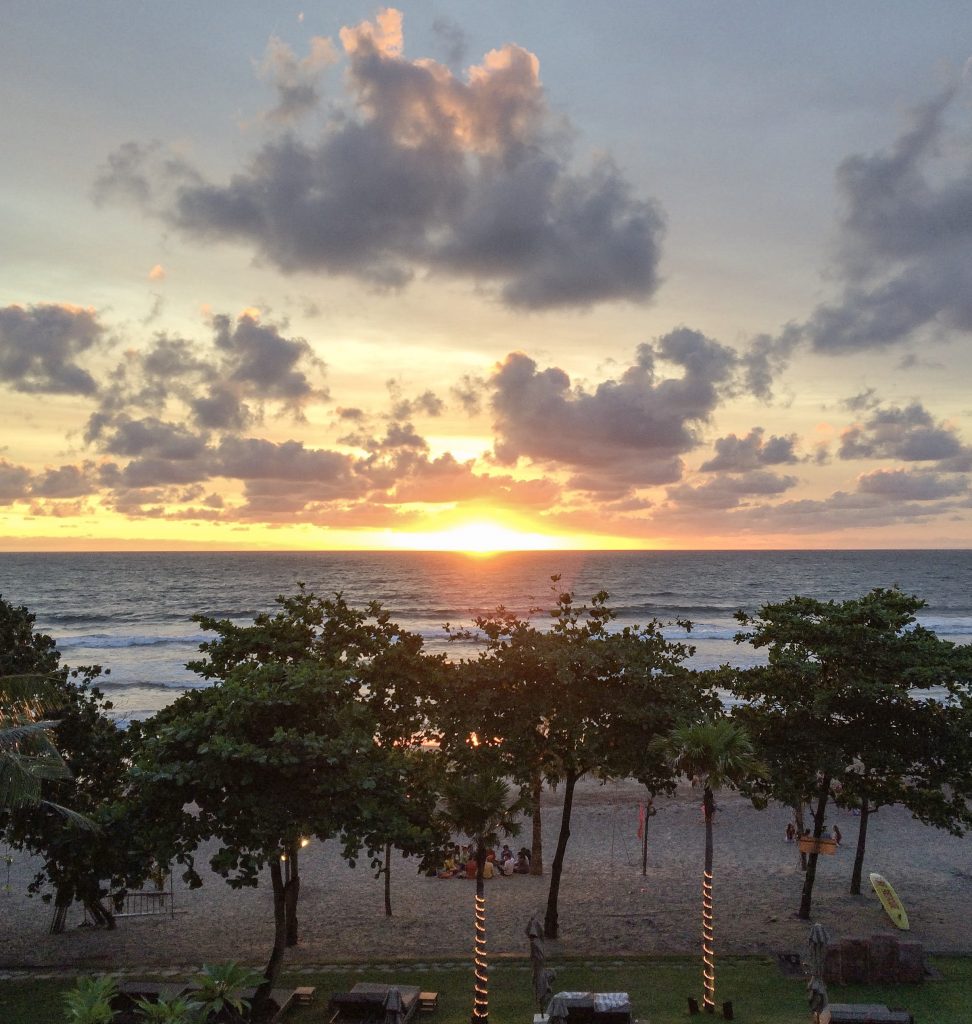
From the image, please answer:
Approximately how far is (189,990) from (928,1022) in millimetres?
16764

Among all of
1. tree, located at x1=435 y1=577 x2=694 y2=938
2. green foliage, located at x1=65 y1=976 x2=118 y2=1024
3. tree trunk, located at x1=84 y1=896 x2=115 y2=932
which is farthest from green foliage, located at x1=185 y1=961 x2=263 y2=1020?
tree trunk, located at x1=84 y1=896 x2=115 y2=932

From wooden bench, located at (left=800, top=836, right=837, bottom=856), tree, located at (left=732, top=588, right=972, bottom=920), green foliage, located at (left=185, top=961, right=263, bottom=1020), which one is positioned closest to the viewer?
green foliage, located at (left=185, top=961, right=263, bottom=1020)

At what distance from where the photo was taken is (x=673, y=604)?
139m

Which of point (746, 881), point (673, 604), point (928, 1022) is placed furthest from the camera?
point (673, 604)

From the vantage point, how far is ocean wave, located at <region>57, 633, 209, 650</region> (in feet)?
320

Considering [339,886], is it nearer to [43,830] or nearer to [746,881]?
[43,830]

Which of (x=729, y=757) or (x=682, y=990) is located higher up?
(x=729, y=757)

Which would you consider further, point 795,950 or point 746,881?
point 746,881

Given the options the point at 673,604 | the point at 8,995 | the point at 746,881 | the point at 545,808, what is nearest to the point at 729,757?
the point at 746,881

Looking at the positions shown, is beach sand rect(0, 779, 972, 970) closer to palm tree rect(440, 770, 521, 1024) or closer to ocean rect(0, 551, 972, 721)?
palm tree rect(440, 770, 521, 1024)

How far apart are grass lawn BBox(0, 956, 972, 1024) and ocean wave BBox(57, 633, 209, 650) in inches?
3126

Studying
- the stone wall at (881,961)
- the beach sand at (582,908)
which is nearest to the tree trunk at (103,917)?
the beach sand at (582,908)

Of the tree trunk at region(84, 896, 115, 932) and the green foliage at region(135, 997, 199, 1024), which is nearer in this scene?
the green foliage at region(135, 997, 199, 1024)

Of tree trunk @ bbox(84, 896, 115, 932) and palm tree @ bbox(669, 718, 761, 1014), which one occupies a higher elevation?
palm tree @ bbox(669, 718, 761, 1014)
